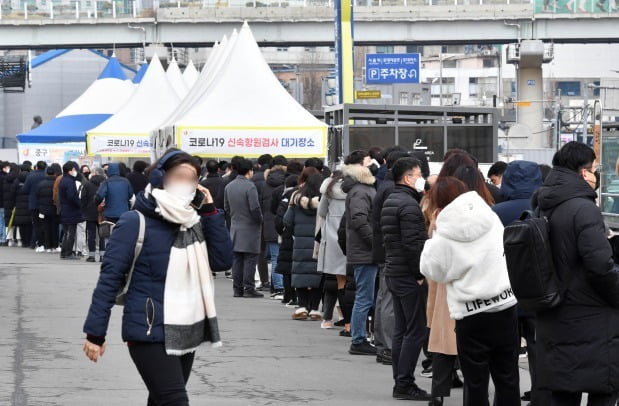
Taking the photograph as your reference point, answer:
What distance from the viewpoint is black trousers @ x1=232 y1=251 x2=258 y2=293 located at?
18.6 metres

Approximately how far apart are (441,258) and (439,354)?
1561 millimetres

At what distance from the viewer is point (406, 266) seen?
9.78 metres

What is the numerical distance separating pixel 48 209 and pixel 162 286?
21.9 m

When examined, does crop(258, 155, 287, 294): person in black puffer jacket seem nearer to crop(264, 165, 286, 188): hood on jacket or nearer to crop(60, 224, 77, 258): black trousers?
crop(264, 165, 286, 188): hood on jacket

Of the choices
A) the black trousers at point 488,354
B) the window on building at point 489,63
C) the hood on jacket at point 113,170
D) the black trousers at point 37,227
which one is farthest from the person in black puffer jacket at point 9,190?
the window on building at point 489,63

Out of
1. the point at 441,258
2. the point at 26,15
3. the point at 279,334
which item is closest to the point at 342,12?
the point at 279,334

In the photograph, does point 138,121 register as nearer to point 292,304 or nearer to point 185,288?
point 292,304

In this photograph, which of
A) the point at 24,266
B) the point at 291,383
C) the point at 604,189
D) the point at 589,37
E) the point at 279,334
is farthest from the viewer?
the point at 589,37

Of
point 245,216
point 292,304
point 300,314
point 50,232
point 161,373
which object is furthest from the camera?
point 50,232

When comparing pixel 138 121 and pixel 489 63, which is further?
pixel 489 63

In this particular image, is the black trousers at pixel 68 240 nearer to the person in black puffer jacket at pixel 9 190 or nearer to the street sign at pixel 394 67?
the person in black puffer jacket at pixel 9 190

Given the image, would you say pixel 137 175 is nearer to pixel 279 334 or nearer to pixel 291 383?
pixel 279 334

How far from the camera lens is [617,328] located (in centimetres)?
683

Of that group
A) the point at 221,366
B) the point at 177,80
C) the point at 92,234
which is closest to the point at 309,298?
the point at 221,366
